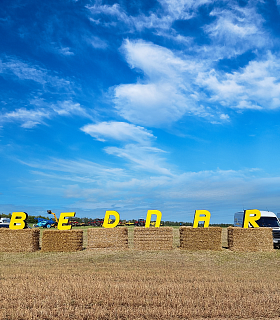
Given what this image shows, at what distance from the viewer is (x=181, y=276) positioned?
12.8 metres

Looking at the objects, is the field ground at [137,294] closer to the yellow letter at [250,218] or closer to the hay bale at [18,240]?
the yellow letter at [250,218]

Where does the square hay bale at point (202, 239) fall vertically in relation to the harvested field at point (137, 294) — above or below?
above

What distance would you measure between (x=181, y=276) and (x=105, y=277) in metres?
2.79

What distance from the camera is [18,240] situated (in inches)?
942

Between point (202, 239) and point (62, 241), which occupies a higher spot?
point (202, 239)

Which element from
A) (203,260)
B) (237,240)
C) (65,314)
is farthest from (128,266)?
(237,240)

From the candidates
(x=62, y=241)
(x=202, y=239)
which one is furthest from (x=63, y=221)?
(x=202, y=239)

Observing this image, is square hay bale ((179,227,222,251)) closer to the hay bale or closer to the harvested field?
the harvested field

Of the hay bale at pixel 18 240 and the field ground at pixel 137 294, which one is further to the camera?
the hay bale at pixel 18 240

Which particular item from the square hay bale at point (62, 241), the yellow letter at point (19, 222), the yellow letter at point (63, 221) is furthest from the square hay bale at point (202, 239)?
the yellow letter at point (19, 222)

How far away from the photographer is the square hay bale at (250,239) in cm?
2312

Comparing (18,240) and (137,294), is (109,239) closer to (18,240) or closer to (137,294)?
(18,240)

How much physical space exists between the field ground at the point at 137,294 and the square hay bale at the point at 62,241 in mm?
6947

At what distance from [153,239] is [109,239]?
2.92 meters
